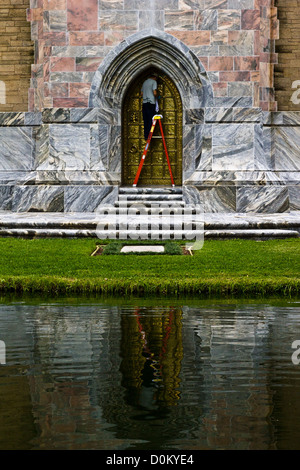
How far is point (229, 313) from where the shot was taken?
243 inches

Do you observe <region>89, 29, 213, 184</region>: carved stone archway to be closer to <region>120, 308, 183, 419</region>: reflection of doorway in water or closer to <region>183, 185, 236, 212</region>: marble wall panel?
<region>183, 185, 236, 212</region>: marble wall panel

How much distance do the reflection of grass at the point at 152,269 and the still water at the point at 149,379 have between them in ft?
3.56

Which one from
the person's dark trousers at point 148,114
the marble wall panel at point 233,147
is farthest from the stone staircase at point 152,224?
the person's dark trousers at point 148,114

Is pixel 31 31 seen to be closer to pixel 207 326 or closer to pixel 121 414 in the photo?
pixel 207 326

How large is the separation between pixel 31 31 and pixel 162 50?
9.27 feet

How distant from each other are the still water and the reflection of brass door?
32.0ft

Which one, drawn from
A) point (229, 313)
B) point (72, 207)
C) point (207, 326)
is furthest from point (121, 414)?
point (72, 207)

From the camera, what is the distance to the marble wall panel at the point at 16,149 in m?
16.3

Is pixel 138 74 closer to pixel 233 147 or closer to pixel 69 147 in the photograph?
pixel 69 147

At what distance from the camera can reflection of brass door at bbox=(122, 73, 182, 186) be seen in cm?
1580

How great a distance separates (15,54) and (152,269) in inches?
362

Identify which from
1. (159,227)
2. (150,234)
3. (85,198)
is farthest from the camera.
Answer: (85,198)

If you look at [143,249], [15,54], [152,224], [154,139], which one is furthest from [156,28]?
[143,249]

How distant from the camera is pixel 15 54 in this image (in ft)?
53.6
